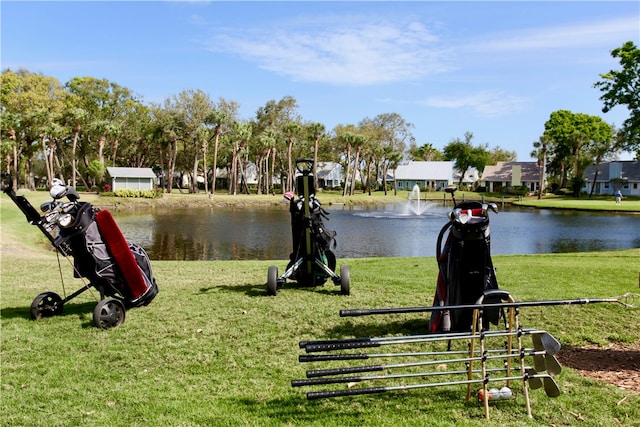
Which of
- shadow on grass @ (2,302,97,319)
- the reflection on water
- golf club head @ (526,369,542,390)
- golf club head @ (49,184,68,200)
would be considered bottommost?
the reflection on water

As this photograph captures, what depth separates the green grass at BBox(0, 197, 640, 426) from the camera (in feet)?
13.9

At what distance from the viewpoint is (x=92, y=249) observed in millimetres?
6594

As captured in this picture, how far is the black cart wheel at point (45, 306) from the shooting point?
714cm

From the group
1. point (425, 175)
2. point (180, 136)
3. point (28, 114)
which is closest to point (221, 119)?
point (180, 136)

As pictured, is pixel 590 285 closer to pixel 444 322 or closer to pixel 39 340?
pixel 444 322

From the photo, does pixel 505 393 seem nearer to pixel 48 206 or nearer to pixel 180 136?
pixel 48 206

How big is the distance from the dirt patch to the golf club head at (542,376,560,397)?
39.2 inches

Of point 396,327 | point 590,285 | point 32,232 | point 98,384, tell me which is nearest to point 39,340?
point 98,384

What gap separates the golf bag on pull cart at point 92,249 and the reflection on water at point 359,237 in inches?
516

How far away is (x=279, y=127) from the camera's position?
83500 mm

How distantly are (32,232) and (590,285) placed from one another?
2137 cm

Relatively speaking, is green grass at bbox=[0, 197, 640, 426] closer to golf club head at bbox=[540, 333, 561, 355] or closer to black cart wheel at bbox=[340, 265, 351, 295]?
black cart wheel at bbox=[340, 265, 351, 295]

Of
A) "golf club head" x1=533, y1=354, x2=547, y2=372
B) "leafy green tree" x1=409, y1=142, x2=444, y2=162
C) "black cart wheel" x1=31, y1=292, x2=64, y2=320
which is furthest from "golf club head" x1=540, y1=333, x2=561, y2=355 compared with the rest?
"leafy green tree" x1=409, y1=142, x2=444, y2=162

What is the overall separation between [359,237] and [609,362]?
22556 millimetres
